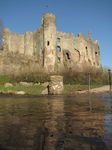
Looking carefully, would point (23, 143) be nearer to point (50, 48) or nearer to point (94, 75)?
point (94, 75)

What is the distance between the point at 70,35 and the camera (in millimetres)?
33250

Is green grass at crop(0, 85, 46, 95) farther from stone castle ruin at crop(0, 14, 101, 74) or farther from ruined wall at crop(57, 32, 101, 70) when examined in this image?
ruined wall at crop(57, 32, 101, 70)

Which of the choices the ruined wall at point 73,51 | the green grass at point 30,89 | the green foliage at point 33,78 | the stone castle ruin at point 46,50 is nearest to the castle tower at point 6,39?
the stone castle ruin at point 46,50

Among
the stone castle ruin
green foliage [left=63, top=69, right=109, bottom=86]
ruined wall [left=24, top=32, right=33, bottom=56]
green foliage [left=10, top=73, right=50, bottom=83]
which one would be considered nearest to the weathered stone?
green foliage [left=10, top=73, right=50, bottom=83]

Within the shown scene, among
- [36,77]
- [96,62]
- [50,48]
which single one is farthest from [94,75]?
[96,62]

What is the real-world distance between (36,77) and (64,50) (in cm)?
1557

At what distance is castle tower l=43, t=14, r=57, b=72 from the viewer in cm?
2711

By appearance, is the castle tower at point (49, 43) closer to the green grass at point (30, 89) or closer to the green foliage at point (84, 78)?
the green foliage at point (84, 78)

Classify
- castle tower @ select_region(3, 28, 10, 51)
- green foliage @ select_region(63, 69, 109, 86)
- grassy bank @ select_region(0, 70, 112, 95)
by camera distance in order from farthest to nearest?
castle tower @ select_region(3, 28, 10, 51) → green foliage @ select_region(63, 69, 109, 86) → grassy bank @ select_region(0, 70, 112, 95)

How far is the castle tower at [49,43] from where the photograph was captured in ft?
88.9

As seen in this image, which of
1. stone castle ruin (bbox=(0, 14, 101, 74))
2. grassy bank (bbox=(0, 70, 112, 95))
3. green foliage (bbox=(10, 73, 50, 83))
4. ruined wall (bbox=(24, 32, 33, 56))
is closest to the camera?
green foliage (bbox=(10, 73, 50, 83))

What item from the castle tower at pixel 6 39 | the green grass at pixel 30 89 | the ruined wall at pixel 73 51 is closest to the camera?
the green grass at pixel 30 89

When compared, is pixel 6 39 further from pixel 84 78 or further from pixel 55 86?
pixel 55 86

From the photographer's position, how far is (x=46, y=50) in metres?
27.4
